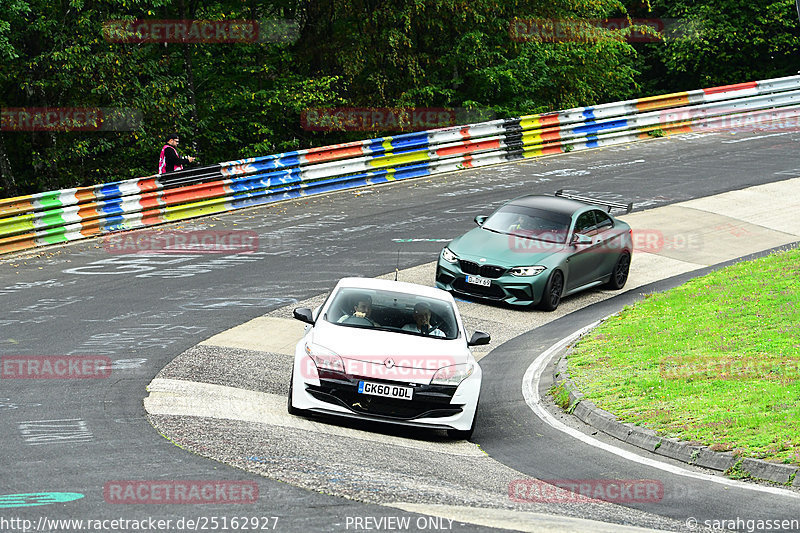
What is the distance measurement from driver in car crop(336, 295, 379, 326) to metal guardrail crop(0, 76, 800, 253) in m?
10.3

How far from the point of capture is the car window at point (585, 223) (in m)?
17.8

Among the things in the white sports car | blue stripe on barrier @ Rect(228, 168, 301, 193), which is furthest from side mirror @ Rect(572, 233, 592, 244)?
blue stripe on barrier @ Rect(228, 168, 301, 193)

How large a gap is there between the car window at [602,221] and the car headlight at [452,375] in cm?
814

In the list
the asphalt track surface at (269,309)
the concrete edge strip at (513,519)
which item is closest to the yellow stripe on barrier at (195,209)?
the asphalt track surface at (269,309)

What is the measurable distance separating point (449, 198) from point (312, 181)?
3.45 m

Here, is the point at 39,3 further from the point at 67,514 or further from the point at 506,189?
the point at 67,514

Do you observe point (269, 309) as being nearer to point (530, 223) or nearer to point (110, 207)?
point (530, 223)

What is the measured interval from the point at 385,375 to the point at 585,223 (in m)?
8.56

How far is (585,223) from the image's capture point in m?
18.0

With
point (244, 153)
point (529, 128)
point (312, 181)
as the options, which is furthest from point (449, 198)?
point (244, 153)

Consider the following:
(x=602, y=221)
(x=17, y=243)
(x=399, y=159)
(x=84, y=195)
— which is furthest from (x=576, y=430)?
(x=399, y=159)

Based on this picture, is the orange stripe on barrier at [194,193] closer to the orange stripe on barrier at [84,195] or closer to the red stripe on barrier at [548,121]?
the orange stripe on barrier at [84,195]

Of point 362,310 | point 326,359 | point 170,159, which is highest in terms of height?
point 170,159

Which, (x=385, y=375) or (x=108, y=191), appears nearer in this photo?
(x=385, y=375)
